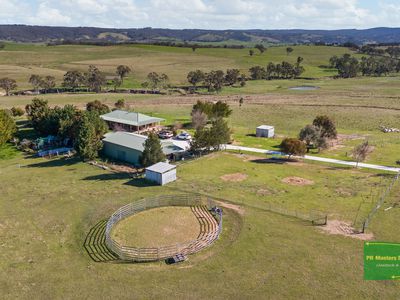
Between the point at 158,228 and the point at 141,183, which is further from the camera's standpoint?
the point at 141,183

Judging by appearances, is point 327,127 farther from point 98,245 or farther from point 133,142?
point 98,245

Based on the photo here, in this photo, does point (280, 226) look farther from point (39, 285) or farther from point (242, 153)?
point (242, 153)

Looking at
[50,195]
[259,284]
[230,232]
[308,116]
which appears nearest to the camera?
[259,284]

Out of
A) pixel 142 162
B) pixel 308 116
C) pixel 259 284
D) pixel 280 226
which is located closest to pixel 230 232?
pixel 280 226

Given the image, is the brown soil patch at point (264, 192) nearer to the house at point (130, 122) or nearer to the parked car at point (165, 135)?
the parked car at point (165, 135)

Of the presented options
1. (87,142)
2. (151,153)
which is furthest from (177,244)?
(87,142)

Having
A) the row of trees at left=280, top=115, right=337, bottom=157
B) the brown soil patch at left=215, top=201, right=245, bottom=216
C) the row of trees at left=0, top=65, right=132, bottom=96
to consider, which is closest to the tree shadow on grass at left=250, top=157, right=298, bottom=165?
the row of trees at left=280, top=115, right=337, bottom=157
